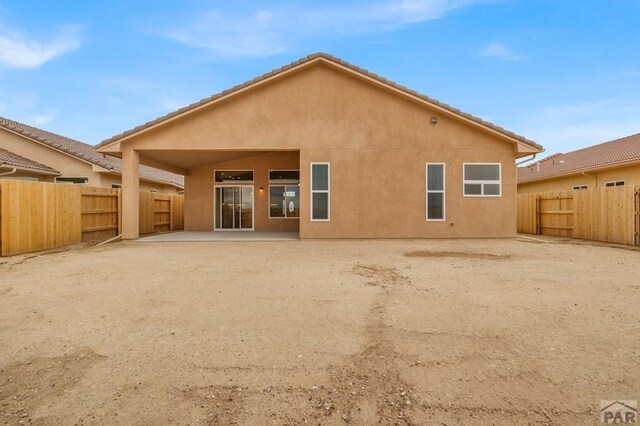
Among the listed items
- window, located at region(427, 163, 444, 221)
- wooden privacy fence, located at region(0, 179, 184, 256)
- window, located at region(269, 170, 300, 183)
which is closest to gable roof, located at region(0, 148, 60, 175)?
wooden privacy fence, located at region(0, 179, 184, 256)

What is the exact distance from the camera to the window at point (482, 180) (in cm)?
1160

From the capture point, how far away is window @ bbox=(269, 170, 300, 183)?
50.1ft

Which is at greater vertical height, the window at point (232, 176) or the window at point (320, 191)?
the window at point (232, 176)

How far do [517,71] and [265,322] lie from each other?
22267 millimetres

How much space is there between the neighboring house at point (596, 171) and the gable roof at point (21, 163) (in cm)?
2515

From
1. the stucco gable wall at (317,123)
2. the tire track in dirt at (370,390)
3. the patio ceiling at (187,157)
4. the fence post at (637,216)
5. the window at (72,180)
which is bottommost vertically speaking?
the tire track in dirt at (370,390)

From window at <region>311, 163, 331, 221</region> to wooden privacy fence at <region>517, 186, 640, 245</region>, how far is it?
976 centimetres

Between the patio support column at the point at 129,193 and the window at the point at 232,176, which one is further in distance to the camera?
the window at the point at 232,176

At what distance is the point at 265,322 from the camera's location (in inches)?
142

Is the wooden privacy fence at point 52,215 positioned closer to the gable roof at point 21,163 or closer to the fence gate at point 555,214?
the gable roof at point 21,163

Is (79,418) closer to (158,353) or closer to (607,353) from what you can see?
(158,353)

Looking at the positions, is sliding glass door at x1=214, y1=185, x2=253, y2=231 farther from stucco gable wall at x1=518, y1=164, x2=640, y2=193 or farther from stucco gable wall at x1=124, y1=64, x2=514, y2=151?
stucco gable wall at x1=518, y1=164, x2=640, y2=193

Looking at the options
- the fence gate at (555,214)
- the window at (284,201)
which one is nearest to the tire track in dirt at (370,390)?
the window at (284,201)

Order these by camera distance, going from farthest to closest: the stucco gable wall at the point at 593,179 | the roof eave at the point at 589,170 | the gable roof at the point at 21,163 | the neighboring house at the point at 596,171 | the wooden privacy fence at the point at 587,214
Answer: the neighboring house at the point at 596,171
the stucco gable wall at the point at 593,179
the roof eave at the point at 589,170
the gable roof at the point at 21,163
the wooden privacy fence at the point at 587,214
